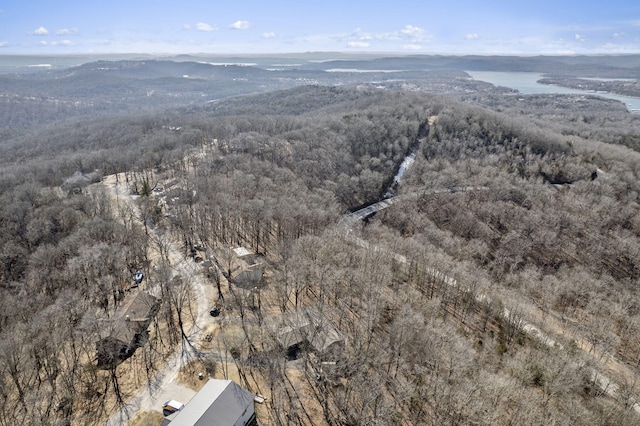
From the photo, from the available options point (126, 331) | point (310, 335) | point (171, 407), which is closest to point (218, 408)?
point (171, 407)

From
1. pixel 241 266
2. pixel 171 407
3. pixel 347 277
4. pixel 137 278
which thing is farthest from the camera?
pixel 137 278

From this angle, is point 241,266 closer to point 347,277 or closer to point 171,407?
point 347,277

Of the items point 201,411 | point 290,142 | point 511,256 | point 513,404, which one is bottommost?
point 511,256

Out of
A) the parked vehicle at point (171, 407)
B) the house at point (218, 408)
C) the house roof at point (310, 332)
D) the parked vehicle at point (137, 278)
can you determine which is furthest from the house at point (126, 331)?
the house roof at point (310, 332)

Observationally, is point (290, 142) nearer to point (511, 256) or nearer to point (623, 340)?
point (511, 256)

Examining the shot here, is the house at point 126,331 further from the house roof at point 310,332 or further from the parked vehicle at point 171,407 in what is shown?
the house roof at point 310,332

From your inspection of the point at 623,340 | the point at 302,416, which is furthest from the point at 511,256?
the point at 302,416

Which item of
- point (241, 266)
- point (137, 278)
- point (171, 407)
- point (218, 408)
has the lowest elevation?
point (137, 278)
